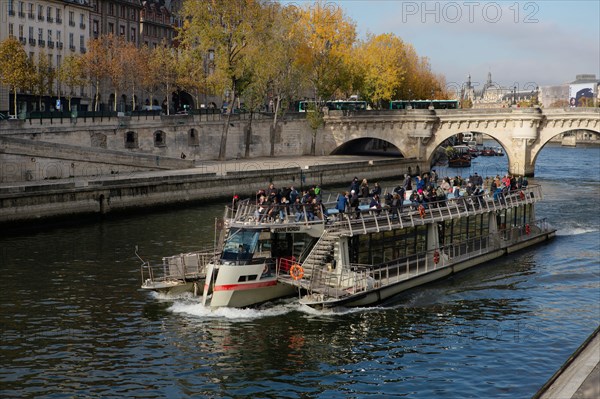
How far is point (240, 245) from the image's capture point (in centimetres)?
3469

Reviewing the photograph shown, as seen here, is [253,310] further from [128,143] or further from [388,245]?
[128,143]

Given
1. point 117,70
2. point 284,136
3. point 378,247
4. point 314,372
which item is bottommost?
point 314,372

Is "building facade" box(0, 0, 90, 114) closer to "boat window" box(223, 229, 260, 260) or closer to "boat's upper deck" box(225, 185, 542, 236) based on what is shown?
"boat's upper deck" box(225, 185, 542, 236)

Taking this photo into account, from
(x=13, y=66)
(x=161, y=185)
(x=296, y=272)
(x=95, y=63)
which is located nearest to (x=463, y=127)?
(x=95, y=63)

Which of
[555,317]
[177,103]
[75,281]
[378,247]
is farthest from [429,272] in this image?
[177,103]

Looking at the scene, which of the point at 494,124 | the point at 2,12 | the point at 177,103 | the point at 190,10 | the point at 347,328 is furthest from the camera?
the point at 177,103

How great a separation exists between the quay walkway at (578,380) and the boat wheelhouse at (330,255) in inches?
492

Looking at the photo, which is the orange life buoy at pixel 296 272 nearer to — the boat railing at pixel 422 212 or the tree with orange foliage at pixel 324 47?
the boat railing at pixel 422 212

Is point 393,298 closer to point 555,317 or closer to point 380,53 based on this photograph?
point 555,317

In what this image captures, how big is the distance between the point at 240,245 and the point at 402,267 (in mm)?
8910

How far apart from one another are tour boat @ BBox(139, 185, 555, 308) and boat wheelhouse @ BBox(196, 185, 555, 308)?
1.6 inches

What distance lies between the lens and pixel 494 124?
99188 mm

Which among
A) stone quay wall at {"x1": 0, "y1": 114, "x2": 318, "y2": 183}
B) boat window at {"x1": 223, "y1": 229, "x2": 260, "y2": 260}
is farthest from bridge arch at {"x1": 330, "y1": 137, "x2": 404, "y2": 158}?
boat window at {"x1": 223, "y1": 229, "x2": 260, "y2": 260}

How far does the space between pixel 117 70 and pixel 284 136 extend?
21772 millimetres
